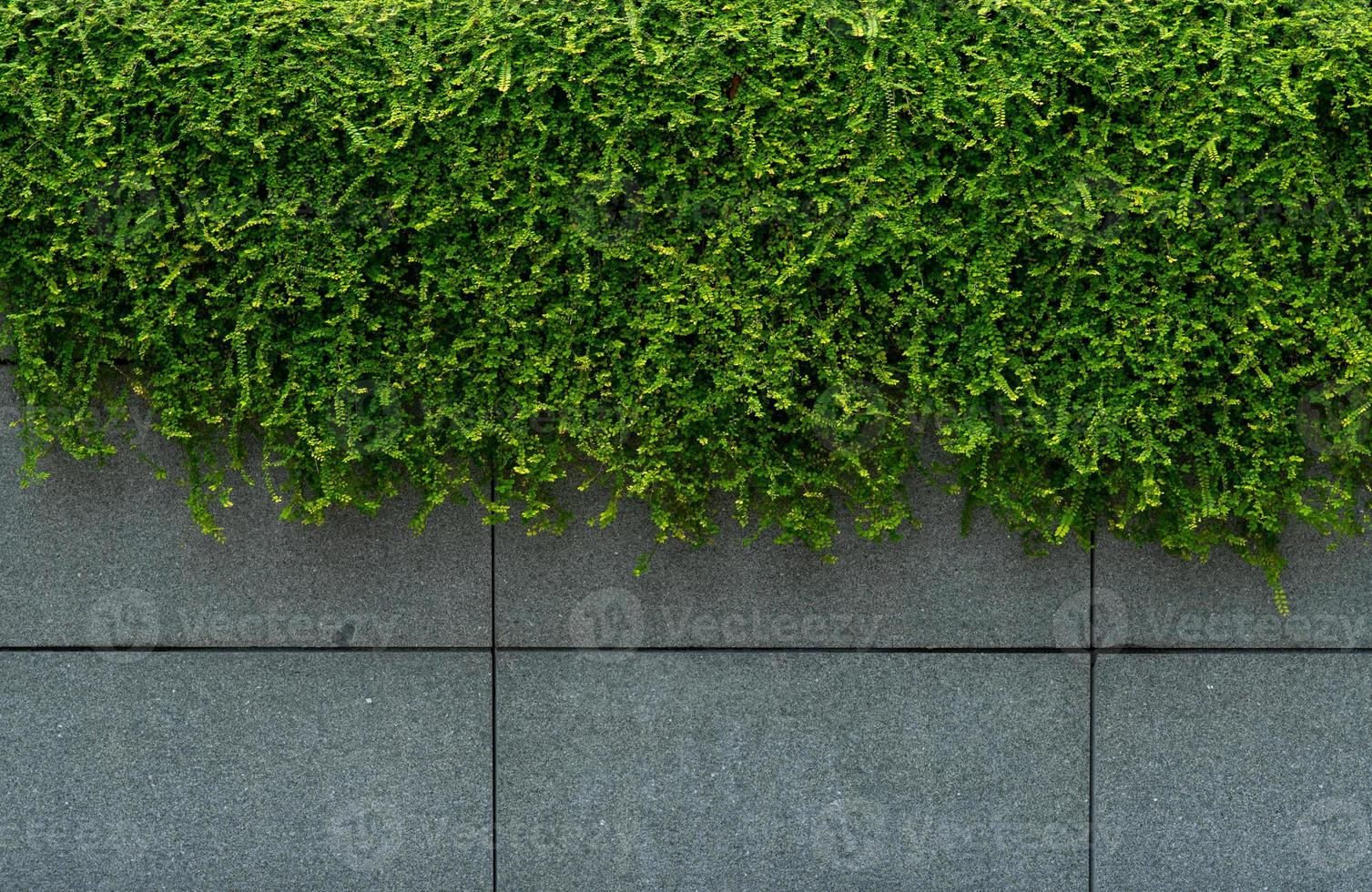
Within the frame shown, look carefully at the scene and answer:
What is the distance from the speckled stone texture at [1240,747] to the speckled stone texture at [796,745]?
155mm

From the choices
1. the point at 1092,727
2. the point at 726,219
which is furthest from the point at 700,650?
the point at 726,219

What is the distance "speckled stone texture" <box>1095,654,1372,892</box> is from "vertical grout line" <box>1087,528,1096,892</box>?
18mm

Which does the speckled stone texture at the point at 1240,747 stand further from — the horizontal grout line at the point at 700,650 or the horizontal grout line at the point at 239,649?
the horizontal grout line at the point at 239,649

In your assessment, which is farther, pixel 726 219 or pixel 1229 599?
pixel 1229 599

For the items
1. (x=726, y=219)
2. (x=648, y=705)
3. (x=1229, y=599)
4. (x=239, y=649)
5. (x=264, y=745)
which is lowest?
(x=264, y=745)

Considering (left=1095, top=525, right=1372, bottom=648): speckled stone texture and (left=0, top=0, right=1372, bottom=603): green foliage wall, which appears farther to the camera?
(left=1095, top=525, right=1372, bottom=648): speckled stone texture

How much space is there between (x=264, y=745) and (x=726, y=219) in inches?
93.0

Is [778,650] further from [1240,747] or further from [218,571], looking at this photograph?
[218,571]

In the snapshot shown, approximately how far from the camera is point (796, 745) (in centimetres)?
427

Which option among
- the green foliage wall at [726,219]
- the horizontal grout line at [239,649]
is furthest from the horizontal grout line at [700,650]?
the green foliage wall at [726,219]

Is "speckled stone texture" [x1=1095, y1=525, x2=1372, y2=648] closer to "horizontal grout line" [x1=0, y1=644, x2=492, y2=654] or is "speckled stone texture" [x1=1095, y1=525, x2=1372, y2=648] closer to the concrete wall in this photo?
the concrete wall

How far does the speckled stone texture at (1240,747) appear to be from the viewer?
4273mm

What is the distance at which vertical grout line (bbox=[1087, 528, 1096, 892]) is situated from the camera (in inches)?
168

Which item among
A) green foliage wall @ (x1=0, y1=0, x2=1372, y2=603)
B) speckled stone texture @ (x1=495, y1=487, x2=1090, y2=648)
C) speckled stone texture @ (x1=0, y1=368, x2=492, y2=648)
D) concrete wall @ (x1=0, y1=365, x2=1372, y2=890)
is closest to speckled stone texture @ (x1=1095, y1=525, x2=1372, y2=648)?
concrete wall @ (x1=0, y1=365, x2=1372, y2=890)
